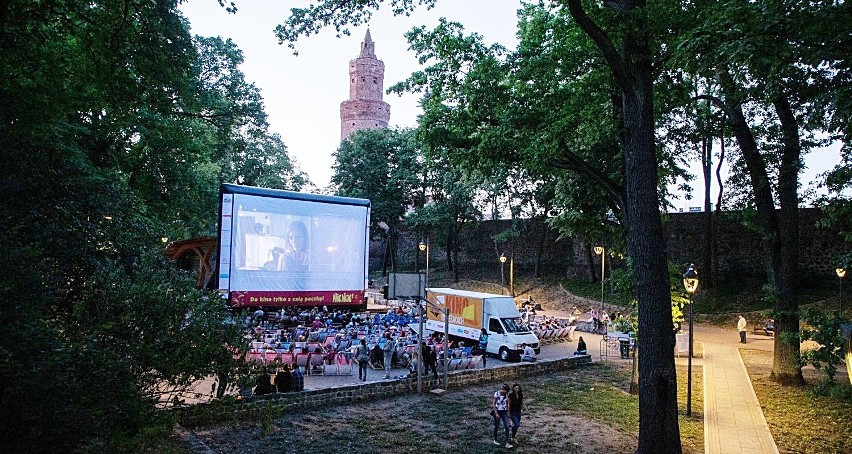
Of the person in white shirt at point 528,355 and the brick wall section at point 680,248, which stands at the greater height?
the brick wall section at point 680,248

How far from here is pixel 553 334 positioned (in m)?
22.4

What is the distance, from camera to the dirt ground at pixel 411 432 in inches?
351

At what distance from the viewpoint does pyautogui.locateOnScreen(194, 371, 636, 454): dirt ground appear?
29.2 feet

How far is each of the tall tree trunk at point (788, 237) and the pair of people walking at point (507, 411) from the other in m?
8.08

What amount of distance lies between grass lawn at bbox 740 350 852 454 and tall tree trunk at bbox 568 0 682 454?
2.41 metres

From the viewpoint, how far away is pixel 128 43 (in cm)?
823

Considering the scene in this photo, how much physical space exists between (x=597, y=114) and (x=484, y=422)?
23.7ft

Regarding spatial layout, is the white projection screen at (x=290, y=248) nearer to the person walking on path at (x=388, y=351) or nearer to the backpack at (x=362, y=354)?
the person walking on path at (x=388, y=351)

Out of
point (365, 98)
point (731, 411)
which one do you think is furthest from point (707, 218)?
point (365, 98)

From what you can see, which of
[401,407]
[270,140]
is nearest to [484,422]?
[401,407]

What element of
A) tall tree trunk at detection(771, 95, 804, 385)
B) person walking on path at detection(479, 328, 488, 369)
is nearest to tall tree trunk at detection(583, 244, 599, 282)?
person walking on path at detection(479, 328, 488, 369)

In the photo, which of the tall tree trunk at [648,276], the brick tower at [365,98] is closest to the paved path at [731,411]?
the tall tree trunk at [648,276]

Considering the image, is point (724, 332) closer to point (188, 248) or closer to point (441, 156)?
point (441, 156)

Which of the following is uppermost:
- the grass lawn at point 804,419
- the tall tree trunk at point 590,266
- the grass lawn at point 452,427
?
the tall tree trunk at point 590,266
